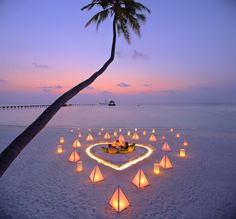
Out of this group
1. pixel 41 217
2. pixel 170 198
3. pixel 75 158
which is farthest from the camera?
pixel 75 158

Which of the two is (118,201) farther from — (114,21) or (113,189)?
(114,21)

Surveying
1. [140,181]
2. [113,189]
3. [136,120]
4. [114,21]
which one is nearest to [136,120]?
[136,120]

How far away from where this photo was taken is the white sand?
403 centimetres

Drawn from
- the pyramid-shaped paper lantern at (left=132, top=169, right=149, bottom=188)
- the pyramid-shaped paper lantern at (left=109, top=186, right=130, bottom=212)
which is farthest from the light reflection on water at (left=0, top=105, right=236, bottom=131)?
the pyramid-shaped paper lantern at (left=109, top=186, right=130, bottom=212)

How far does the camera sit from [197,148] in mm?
9445

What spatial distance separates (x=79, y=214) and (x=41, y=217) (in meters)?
0.91

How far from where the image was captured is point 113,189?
5020 mm

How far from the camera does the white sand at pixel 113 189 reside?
403 centimetres

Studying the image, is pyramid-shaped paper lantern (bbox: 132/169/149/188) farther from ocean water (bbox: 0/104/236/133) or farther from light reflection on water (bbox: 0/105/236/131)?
light reflection on water (bbox: 0/105/236/131)

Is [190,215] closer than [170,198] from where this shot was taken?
Yes

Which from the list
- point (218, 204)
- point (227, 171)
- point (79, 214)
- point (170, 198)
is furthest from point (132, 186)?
point (227, 171)

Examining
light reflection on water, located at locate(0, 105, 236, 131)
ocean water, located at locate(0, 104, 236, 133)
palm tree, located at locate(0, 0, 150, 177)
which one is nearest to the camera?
palm tree, located at locate(0, 0, 150, 177)

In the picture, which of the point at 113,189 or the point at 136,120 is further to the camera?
the point at 136,120

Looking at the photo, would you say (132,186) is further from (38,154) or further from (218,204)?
(38,154)
